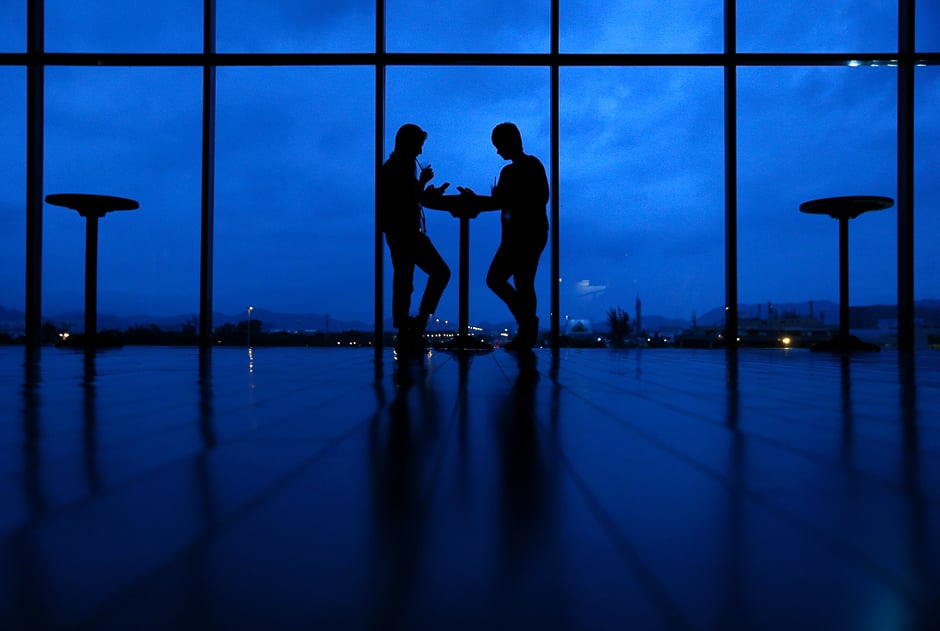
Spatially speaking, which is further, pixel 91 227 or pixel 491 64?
pixel 491 64

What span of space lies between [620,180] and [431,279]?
3.20m

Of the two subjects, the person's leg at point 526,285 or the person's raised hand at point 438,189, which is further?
the person's leg at point 526,285

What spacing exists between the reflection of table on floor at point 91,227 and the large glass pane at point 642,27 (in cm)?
419

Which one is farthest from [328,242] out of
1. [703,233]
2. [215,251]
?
[703,233]

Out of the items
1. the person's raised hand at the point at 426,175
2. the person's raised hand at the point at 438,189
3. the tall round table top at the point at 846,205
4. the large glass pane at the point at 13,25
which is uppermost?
the large glass pane at the point at 13,25

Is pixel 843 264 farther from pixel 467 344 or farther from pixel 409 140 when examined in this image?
pixel 409 140

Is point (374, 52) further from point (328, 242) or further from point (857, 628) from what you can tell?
point (857, 628)

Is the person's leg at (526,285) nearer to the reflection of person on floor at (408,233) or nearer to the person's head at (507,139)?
the reflection of person on floor at (408,233)

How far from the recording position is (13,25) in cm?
550

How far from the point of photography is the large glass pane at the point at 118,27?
218 inches

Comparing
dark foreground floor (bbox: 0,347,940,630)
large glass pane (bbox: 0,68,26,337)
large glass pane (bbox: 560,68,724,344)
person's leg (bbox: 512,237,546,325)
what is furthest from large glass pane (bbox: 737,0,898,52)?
large glass pane (bbox: 0,68,26,337)

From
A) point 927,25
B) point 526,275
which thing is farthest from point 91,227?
point 927,25

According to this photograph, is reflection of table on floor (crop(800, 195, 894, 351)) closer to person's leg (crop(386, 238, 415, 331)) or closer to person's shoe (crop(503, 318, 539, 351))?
person's shoe (crop(503, 318, 539, 351))

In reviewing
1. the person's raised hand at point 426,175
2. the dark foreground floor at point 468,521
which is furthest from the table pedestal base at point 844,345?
the dark foreground floor at point 468,521
